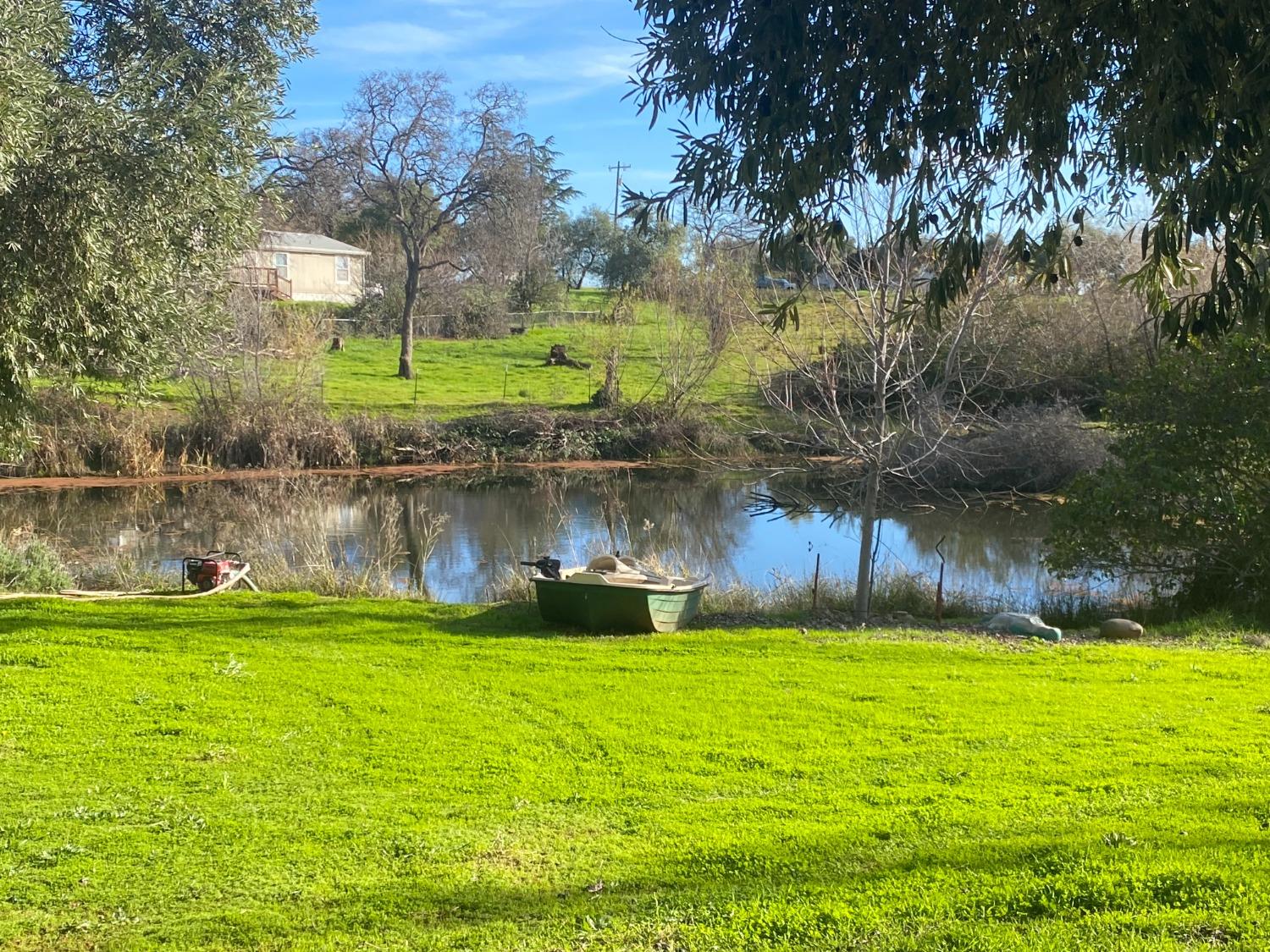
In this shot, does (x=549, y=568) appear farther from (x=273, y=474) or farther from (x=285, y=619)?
(x=273, y=474)

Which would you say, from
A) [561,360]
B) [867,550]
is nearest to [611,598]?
[867,550]

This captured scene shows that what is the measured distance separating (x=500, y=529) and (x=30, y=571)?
37.1 ft

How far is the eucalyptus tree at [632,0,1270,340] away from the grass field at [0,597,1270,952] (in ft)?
8.84

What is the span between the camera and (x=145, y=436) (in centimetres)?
3303

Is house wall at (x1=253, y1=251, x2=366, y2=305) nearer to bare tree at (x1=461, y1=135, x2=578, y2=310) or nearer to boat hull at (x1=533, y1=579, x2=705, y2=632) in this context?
bare tree at (x1=461, y1=135, x2=578, y2=310)

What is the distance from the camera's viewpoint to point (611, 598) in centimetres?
1284

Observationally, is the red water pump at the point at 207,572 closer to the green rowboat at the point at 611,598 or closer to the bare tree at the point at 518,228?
the green rowboat at the point at 611,598

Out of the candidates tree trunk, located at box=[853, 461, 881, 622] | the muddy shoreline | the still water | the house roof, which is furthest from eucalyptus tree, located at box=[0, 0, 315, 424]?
the house roof

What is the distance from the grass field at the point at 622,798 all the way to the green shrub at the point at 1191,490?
4.47m

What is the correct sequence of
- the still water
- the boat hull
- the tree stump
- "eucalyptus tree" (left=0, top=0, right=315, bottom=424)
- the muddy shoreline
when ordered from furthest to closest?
the tree stump, the muddy shoreline, the still water, the boat hull, "eucalyptus tree" (left=0, top=0, right=315, bottom=424)

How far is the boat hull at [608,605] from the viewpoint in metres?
12.8

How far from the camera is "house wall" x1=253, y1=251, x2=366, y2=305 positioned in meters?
60.5

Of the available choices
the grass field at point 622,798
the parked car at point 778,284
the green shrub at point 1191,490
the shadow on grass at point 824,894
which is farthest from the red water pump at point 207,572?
the green shrub at point 1191,490

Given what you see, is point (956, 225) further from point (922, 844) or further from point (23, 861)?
point (23, 861)
